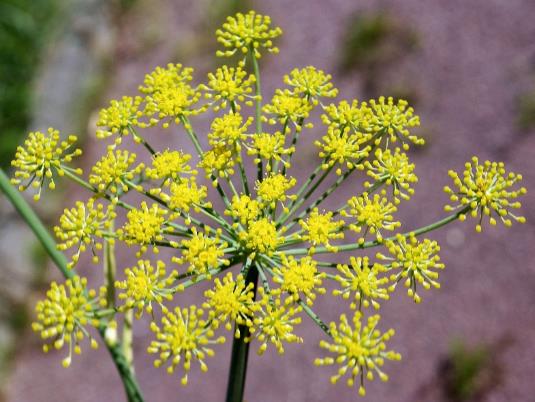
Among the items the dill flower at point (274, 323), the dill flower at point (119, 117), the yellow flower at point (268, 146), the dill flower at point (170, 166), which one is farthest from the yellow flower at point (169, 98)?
the dill flower at point (274, 323)

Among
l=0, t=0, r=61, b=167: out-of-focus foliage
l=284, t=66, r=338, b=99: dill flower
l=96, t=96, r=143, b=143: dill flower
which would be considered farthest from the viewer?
l=0, t=0, r=61, b=167: out-of-focus foliage

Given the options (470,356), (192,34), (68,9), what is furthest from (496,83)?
(68,9)

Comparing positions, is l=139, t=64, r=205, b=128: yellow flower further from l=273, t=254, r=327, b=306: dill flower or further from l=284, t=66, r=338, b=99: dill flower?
l=273, t=254, r=327, b=306: dill flower

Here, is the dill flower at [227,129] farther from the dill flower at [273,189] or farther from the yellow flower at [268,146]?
the dill flower at [273,189]

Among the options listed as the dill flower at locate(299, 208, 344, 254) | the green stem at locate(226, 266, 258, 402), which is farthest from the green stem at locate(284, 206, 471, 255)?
the green stem at locate(226, 266, 258, 402)

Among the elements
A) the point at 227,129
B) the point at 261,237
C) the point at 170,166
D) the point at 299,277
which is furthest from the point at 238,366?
the point at 227,129
